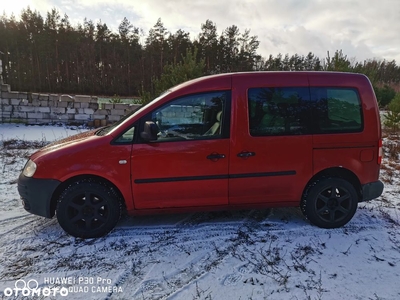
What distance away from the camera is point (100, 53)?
115ft

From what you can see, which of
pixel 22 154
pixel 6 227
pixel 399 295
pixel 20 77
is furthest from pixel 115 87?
pixel 399 295

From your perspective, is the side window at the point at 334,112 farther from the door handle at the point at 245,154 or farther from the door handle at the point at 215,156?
the door handle at the point at 215,156

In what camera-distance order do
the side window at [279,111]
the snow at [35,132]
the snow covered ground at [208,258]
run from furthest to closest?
the snow at [35,132]
the side window at [279,111]
the snow covered ground at [208,258]

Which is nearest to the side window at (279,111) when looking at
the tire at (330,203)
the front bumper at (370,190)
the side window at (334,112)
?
the side window at (334,112)

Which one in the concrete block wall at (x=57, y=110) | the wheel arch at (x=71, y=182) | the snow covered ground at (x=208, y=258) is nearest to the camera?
the snow covered ground at (x=208, y=258)

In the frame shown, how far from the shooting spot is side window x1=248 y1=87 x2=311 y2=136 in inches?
122

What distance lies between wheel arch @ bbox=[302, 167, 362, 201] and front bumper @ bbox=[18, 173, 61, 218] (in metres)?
2.99

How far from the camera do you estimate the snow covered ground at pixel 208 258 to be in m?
2.26

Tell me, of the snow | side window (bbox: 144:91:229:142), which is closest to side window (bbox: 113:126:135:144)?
side window (bbox: 144:91:229:142)

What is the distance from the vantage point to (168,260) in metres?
2.65

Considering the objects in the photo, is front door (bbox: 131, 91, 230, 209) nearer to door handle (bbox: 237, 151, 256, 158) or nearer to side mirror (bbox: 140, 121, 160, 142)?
side mirror (bbox: 140, 121, 160, 142)

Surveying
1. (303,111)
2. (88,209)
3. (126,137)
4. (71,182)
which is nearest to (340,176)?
(303,111)

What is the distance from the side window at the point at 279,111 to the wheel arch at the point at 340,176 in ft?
1.94

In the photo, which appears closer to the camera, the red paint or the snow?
the red paint
